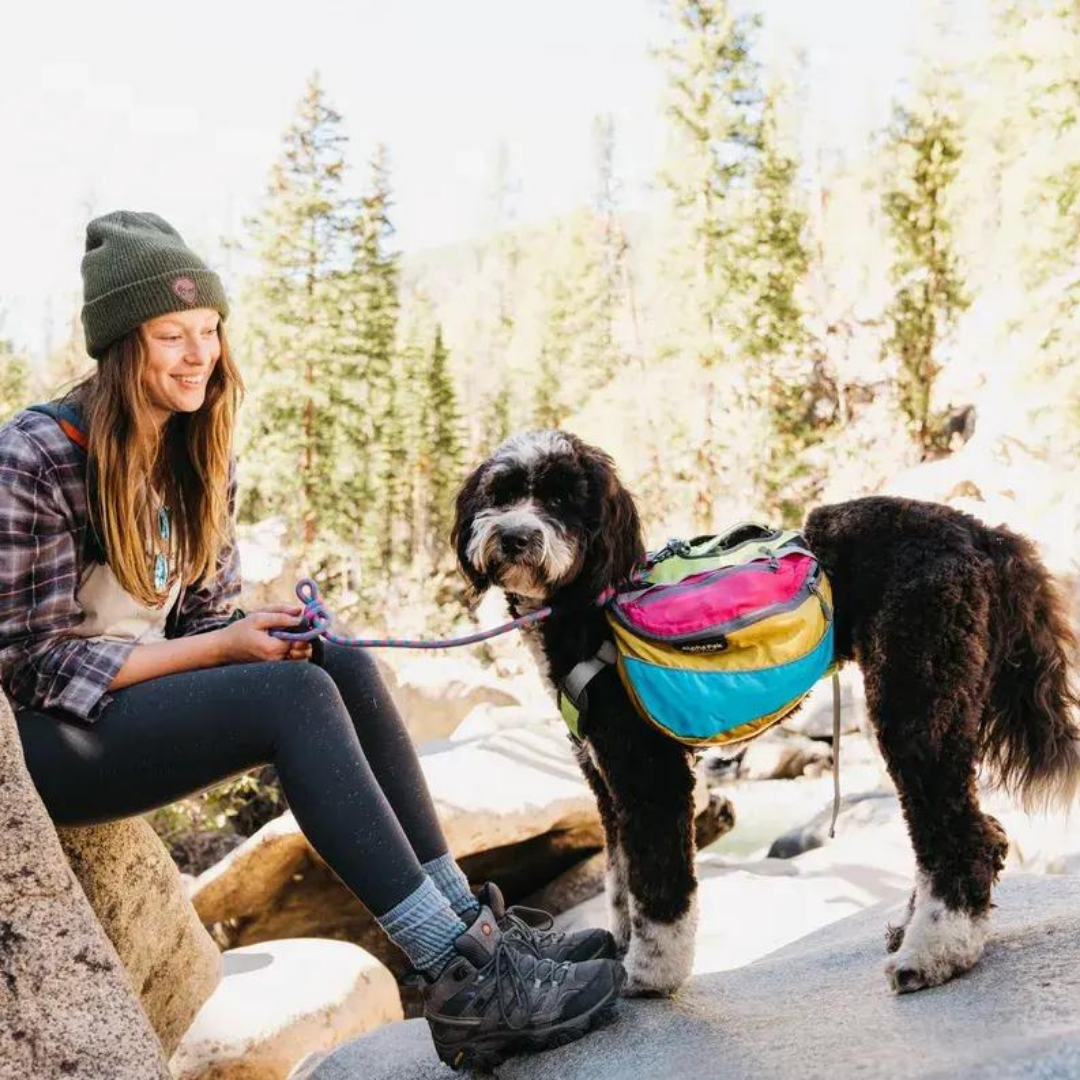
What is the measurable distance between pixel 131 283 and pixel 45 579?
0.86 metres

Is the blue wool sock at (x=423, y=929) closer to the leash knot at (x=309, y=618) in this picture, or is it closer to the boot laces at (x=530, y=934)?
the boot laces at (x=530, y=934)

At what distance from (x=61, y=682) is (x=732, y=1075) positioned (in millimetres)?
1878

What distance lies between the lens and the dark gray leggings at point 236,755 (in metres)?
2.65

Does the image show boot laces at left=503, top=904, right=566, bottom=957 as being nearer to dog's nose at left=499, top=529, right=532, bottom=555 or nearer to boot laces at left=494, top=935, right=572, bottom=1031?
boot laces at left=494, top=935, right=572, bottom=1031

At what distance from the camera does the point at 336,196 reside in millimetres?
24984

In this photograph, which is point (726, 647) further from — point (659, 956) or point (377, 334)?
point (377, 334)

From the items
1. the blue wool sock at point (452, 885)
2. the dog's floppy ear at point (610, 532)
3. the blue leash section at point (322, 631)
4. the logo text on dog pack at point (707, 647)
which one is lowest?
the blue wool sock at point (452, 885)

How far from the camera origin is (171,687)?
2.72 meters

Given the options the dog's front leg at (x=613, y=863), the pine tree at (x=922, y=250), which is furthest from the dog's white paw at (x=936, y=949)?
the pine tree at (x=922, y=250)

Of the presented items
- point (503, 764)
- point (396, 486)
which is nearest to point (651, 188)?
point (396, 486)

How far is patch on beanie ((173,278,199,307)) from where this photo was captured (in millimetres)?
2959

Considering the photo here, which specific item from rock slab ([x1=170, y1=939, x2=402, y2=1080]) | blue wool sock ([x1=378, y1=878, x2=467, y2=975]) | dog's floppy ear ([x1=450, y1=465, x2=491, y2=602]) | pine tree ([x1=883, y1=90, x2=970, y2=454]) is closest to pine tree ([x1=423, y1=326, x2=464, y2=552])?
pine tree ([x1=883, y1=90, x2=970, y2=454])

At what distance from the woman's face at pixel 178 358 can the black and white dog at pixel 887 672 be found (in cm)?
95

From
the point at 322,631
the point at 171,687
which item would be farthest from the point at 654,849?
the point at 171,687
